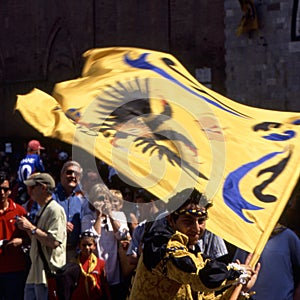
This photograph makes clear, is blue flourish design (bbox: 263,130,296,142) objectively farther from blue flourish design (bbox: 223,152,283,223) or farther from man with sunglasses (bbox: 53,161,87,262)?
man with sunglasses (bbox: 53,161,87,262)

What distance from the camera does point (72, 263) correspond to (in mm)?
8258

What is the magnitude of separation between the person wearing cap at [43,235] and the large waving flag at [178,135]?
621 mm

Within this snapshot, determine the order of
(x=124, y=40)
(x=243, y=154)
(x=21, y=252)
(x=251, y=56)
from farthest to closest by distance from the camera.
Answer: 1. (x=124, y=40)
2. (x=251, y=56)
3. (x=21, y=252)
4. (x=243, y=154)

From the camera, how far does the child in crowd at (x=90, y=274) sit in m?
8.17

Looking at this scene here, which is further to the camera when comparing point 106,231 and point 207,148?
point 106,231

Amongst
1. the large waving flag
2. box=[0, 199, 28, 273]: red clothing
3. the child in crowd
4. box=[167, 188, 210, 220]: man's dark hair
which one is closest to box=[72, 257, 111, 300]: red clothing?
the child in crowd

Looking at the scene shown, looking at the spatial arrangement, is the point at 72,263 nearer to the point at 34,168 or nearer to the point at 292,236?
the point at 292,236

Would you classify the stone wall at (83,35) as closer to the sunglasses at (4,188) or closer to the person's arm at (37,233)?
the sunglasses at (4,188)

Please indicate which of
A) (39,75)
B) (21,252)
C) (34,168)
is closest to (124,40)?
(39,75)

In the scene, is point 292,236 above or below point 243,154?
below

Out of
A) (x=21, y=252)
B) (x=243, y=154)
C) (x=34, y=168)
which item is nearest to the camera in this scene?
(x=243, y=154)

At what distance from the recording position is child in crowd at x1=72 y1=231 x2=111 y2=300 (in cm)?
817

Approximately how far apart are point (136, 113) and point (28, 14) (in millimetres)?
15422

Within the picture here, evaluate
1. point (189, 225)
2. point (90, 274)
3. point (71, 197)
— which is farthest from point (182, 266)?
point (71, 197)
